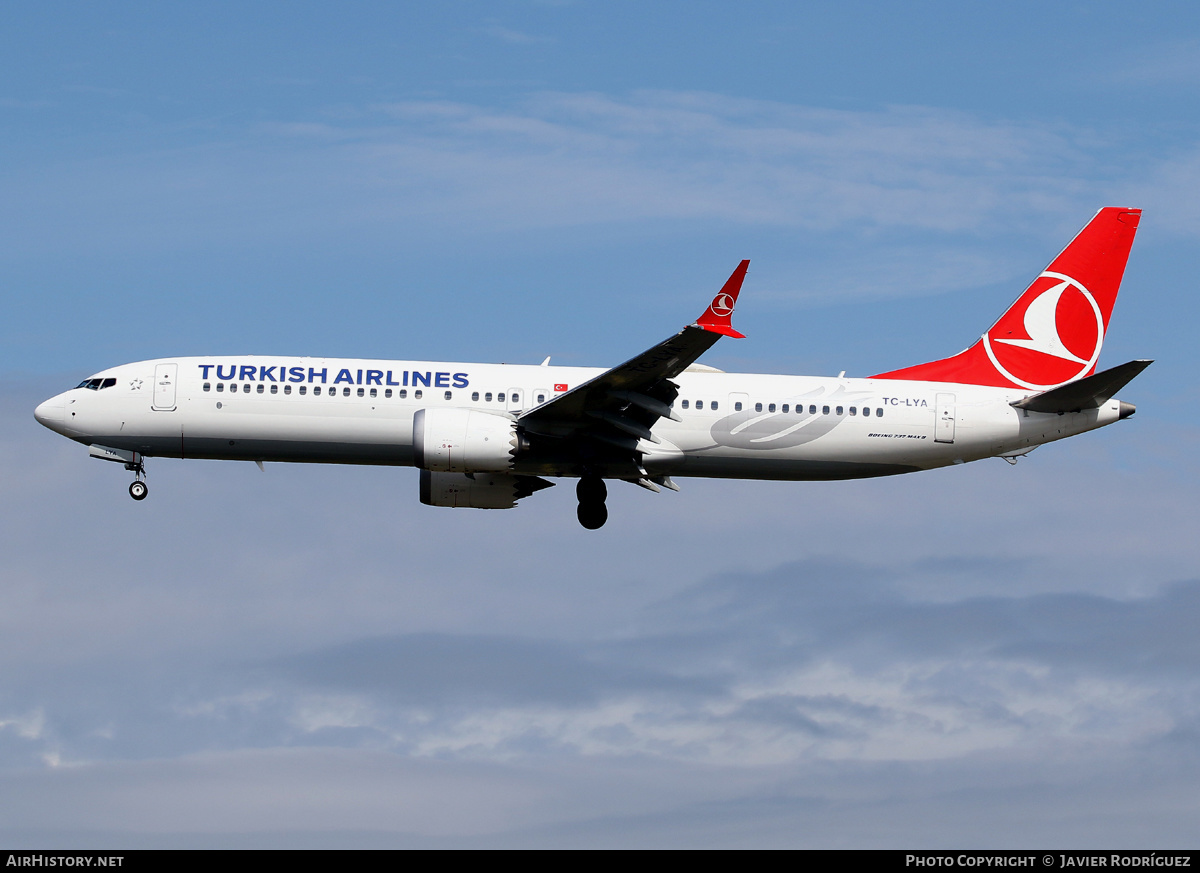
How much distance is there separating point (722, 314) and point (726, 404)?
562 cm

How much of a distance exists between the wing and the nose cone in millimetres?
12657

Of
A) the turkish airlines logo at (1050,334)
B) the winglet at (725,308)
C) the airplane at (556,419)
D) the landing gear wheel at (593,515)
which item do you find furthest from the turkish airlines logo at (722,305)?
the turkish airlines logo at (1050,334)

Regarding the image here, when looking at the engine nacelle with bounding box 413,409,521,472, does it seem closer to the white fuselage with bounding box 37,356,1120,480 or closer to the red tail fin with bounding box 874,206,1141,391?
the white fuselage with bounding box 37,356,1120,480

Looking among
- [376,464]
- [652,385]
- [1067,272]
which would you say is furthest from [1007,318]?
[376,464]

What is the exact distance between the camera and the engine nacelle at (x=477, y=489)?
139 feet

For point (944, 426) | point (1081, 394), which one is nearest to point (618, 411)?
point (944, 426)

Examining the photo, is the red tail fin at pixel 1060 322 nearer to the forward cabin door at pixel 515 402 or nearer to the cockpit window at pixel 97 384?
the forward cabin door at pixel 515 402

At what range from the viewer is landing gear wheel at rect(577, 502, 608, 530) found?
133 feet

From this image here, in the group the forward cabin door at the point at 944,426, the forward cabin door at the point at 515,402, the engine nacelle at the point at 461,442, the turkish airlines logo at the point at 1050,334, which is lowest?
the engine nacelle at the point at 461,442

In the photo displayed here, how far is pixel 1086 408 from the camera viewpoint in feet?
129

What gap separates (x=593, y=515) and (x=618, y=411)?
3882 mm

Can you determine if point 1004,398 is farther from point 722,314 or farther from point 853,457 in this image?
point 722,314

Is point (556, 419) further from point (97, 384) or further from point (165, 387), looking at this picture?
point (97, 384)
